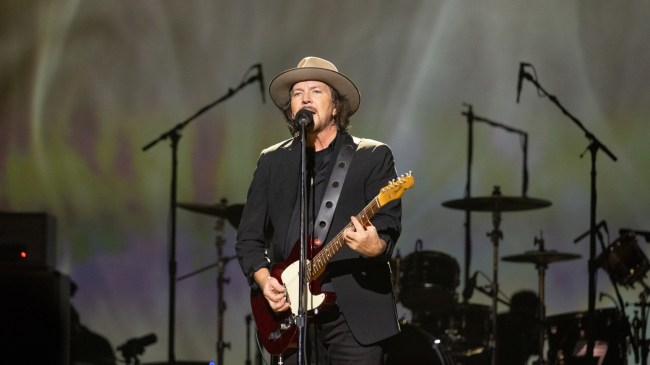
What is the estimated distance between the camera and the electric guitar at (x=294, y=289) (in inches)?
135

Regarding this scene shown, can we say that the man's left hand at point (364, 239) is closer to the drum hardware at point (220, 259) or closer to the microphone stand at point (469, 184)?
the drum hardware at point (220, 259)

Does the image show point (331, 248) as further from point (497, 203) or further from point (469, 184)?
point (469, 184)

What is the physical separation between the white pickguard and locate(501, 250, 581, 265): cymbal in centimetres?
411

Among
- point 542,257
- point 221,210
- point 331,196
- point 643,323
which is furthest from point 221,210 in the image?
point 331,196

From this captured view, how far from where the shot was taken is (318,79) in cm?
390

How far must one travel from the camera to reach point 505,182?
7949 mm

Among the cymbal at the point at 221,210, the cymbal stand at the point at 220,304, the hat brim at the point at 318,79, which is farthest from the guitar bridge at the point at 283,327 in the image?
the cymbal stand at the point at 220,304

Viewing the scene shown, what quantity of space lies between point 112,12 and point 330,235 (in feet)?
15.7

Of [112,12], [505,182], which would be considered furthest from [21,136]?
[505,182]

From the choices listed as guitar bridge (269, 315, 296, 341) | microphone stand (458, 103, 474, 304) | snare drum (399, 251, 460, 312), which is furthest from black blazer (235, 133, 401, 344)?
microphone stand (458, 103, 474, 304)

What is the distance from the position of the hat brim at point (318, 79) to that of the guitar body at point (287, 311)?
693mm

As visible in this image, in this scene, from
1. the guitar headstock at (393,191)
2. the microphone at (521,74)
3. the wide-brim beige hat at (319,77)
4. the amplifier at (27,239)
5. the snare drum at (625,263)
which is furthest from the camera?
the microphone at (521,74)

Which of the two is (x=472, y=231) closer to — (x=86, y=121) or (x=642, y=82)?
(x=642, y=82)

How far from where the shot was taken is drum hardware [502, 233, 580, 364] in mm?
7328
